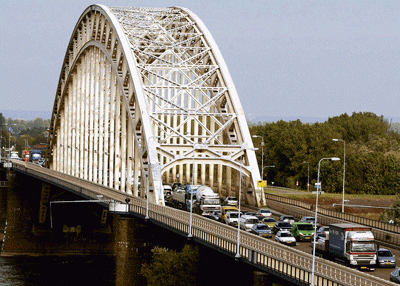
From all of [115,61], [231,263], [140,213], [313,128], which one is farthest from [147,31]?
[313,128]

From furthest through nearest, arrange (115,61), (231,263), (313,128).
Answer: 1. (313,128)
2. (115,61)
3. (231,263)

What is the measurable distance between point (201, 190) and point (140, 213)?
44.8 ft

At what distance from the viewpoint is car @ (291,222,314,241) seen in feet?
194

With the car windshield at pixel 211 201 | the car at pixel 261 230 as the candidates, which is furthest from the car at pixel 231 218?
the car windshield at pixel 211 201

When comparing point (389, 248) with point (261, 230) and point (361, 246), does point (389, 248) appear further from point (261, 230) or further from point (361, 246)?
point (361, 246)

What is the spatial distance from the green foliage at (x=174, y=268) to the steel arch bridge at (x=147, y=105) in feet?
19.5

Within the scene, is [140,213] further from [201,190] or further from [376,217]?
[376,217]

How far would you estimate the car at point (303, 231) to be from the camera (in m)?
59.1

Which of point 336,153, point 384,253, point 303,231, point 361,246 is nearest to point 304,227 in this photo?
point 303,231

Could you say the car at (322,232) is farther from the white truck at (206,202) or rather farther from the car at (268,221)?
the white truck at (206,202)

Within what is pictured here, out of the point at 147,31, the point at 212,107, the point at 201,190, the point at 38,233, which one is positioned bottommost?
the point at 38,233

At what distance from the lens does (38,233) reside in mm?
111938

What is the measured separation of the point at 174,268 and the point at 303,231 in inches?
474

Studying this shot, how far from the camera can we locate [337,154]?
479ft
